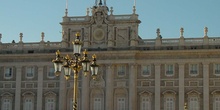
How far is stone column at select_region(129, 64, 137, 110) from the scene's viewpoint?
56.6 meters

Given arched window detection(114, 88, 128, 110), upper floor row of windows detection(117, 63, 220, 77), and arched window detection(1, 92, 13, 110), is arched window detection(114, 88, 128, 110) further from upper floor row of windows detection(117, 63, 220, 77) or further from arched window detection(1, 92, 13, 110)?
arched window detection(1, 92, 13, 110)

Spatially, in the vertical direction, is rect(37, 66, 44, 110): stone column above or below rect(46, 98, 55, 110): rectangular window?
above

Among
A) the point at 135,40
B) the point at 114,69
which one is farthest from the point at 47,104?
the point at 135,40

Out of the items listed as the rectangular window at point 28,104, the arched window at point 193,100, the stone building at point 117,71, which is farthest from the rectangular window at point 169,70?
the rectangular window at point 28,104

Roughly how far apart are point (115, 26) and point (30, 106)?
41.9 feet

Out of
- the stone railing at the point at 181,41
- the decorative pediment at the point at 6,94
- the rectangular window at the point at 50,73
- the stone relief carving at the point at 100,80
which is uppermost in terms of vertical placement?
the stone railing at the point at 181,41

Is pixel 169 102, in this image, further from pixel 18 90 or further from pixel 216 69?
pixel 18 90

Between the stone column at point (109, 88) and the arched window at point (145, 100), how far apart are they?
10.1 ft

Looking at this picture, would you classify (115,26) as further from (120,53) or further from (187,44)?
(187,44)

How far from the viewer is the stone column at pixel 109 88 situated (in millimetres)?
57062

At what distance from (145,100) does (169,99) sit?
2.55m

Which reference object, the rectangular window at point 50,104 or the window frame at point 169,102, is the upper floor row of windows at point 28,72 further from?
the window frame at point 169,102

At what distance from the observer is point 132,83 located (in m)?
56.7

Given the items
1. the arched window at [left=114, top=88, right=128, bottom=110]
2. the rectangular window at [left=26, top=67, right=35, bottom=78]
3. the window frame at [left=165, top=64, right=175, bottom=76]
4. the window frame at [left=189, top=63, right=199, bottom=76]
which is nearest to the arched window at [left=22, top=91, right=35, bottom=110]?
the rectangular window at [left=26, top=67, right=35, bottom=78]
